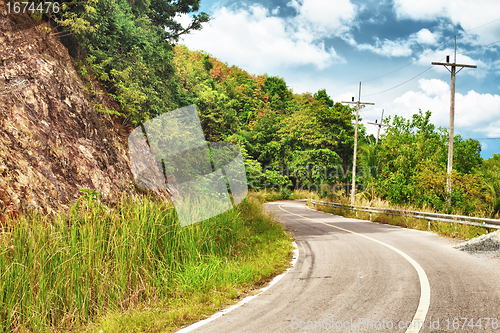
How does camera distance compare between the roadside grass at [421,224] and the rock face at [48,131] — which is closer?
the rock face at [48,131]

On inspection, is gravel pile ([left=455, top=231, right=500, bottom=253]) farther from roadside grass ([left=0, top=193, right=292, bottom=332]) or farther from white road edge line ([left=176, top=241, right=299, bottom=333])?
roadside grass ([left=0, top=193, right=292, bottom=332])

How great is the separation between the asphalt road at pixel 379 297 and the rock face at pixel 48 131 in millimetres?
4129

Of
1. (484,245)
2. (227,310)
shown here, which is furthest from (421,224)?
(227,310)

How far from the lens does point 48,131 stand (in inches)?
311

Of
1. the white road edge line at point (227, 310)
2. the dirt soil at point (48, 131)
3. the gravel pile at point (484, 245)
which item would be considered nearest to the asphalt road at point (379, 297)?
the white road edge line at point (227, 310)

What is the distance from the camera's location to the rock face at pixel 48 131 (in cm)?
664

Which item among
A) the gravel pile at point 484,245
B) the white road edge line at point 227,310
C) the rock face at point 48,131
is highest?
the rock face at point 48,131

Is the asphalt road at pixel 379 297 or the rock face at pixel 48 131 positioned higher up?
the rock face at pixel 48 131

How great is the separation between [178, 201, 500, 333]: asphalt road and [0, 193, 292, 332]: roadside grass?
81 cm

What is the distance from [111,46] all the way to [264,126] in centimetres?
2846

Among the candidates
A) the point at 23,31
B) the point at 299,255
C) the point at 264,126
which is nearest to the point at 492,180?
the point at 299,255

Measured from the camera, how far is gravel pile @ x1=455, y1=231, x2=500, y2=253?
905 centimetres

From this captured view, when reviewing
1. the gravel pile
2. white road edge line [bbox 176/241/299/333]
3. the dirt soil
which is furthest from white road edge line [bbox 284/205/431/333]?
the dirt soil

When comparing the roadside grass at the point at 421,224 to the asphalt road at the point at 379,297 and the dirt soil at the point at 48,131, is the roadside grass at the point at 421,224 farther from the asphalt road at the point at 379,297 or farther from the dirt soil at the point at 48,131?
the dirt soil at the point at 48,131
